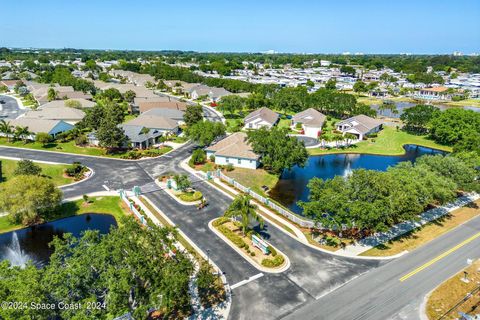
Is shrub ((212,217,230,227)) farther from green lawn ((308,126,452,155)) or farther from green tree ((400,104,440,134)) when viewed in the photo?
green tree ((400,104,440,134))

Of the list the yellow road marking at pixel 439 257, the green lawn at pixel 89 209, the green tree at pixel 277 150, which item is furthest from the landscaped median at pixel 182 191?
the yellow road marking at pixel 439 257

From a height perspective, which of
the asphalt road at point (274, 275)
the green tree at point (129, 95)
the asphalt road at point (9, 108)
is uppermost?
the green tree at point (129, 95)

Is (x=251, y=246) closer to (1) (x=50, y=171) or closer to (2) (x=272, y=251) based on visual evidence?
(2) (x=272, y=251)

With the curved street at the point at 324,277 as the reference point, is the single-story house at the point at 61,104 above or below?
above

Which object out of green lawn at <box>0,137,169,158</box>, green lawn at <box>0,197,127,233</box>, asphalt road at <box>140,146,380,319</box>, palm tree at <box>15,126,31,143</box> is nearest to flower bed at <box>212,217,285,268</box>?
asphalt road at <box>140,146,380,319</box>

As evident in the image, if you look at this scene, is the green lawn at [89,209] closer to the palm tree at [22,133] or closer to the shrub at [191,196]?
the shrub at [191,196]
